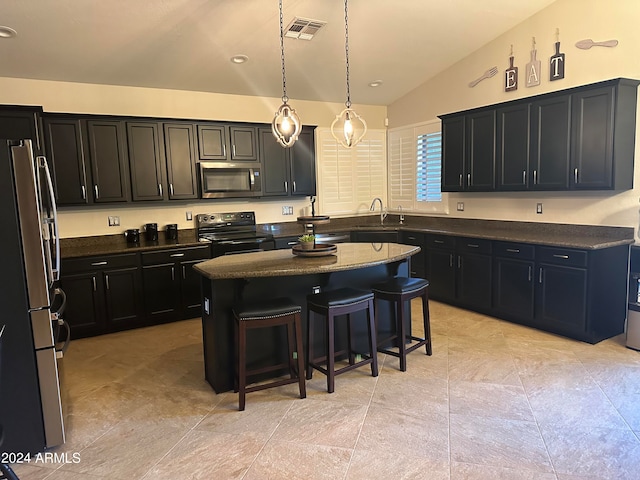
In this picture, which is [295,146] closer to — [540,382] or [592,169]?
[592,169]

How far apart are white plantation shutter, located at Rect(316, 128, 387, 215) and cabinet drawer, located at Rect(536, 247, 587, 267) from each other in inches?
120

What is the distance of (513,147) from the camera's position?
4543 millimetres

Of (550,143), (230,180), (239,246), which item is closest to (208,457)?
(239,246)

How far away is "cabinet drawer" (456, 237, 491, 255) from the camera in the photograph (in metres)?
4.63

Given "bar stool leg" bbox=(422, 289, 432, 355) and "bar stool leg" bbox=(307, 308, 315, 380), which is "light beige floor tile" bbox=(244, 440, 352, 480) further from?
"bar stool leg" bbox=(422, 289, 432, 355)

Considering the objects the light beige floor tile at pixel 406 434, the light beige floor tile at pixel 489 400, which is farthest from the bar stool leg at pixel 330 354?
the light beige floor tile at pixel 489 400

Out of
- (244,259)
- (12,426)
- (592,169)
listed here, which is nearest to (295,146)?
(244,259)

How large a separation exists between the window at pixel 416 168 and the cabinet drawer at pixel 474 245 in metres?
0.98

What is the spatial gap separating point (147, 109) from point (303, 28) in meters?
2.12

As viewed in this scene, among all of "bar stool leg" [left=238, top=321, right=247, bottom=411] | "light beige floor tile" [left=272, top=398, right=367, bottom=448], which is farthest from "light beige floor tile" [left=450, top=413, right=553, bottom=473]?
"bar stool leg" [left=238, top=321, right=247, bottom=411]

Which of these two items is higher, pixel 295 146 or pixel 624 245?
pixel 295 146

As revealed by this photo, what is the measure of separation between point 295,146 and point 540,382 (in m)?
4.05

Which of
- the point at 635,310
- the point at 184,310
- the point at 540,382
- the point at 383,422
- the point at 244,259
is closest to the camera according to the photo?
the point at 383,422

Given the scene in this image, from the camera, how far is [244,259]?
11.1 feet
